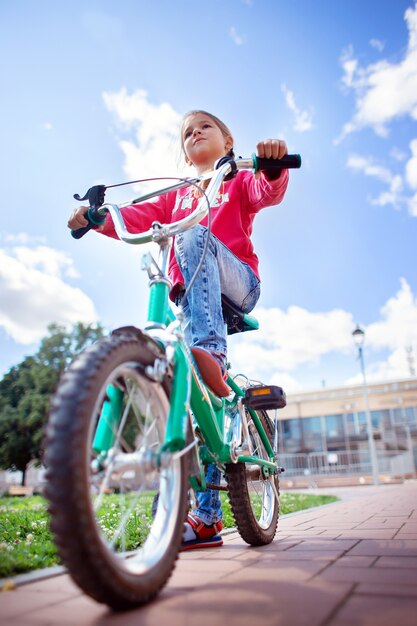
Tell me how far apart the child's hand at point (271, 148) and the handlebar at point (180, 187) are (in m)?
0.02

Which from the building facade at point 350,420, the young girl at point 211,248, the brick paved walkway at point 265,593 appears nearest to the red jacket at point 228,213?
the young girl at point 211,248

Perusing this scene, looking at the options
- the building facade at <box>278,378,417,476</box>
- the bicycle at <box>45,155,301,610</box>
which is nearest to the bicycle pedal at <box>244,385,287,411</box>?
the bicycle at <box>45,155,301,610</box>

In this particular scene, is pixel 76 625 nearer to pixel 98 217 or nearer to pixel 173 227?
pixel 173 227

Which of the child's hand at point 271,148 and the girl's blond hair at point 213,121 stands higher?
the girl's blond hair at point 213,121

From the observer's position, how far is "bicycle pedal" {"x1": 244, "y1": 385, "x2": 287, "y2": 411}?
260 centimetres

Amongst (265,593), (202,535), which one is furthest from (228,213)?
(265,593)

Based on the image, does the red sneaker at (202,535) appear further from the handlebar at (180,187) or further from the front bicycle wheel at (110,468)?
the handlebar at (180,187)

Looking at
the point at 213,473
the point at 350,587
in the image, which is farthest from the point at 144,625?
the point at 213,473

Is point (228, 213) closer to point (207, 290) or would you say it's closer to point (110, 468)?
point (207, 290)

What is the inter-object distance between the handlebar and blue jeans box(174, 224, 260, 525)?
0.22 meters

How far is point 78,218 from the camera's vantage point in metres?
2.43

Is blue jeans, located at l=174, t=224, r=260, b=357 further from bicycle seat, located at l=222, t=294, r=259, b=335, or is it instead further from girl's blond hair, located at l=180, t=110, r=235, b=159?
girl's blond hair, located at l=180, t=110, r=235, b=159

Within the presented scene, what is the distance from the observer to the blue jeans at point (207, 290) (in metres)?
2.34

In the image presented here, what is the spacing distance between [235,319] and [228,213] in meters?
0.59
